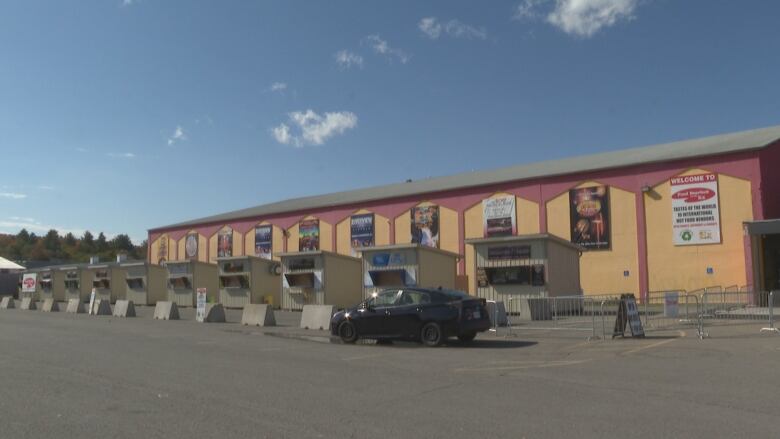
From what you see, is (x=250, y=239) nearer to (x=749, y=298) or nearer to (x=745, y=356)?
(x=749, y=298)

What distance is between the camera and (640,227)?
3225cm

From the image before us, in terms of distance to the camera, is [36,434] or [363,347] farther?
[363,347]

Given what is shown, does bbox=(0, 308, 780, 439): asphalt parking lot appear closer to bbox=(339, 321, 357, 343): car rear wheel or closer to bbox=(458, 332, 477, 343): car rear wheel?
bbox=(458, 332, 477, 343): car rear wheel

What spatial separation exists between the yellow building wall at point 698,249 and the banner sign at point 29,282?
47.4 m

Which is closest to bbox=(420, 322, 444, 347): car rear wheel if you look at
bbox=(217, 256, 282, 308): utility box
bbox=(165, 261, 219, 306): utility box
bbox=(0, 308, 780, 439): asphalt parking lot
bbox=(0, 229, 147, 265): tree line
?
bbox=(0, 308, 780, 439): asphalt parking lot

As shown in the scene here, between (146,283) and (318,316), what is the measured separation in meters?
26.1

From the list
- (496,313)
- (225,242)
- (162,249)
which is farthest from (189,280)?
(496,313)

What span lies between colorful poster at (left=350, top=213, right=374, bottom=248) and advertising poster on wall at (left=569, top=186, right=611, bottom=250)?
14.8 metres

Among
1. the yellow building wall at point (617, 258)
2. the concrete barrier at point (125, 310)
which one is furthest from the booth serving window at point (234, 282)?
the yellow building wall at point (617, 258)

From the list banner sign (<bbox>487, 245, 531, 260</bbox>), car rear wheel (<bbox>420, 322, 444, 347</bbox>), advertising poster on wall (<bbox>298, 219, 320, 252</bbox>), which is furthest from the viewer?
advertising poster on wall (<bbox>298, 219, 320, 252</bbox>)

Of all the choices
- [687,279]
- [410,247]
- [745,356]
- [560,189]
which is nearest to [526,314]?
[410,247]

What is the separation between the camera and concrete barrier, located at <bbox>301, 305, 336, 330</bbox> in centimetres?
2102

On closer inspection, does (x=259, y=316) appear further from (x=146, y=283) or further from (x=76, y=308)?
(x=146, y=283)

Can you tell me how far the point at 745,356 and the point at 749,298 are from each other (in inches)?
597
